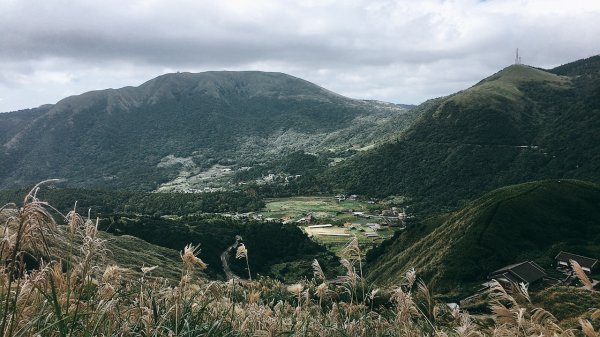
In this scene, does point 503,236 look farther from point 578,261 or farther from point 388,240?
point 388,240

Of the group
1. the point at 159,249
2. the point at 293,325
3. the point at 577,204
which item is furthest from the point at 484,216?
the point at 293,325

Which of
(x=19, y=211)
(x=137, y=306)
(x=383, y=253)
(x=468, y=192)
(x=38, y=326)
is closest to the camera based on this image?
(x=19, y=211)

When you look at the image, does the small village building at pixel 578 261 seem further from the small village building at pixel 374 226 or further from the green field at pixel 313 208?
the green field at pixel 313 208

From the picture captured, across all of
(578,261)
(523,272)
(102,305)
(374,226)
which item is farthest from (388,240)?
(102,305)

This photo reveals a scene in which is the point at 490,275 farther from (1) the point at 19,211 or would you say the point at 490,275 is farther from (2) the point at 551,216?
(1) the point at 19,211

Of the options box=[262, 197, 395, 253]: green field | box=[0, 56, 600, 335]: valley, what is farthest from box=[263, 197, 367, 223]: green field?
box=[0, 56, 600, 335]: valley

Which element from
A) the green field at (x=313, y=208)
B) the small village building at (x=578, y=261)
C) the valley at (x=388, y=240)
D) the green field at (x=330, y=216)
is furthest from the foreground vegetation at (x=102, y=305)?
the green field at (x=313, y=208)
